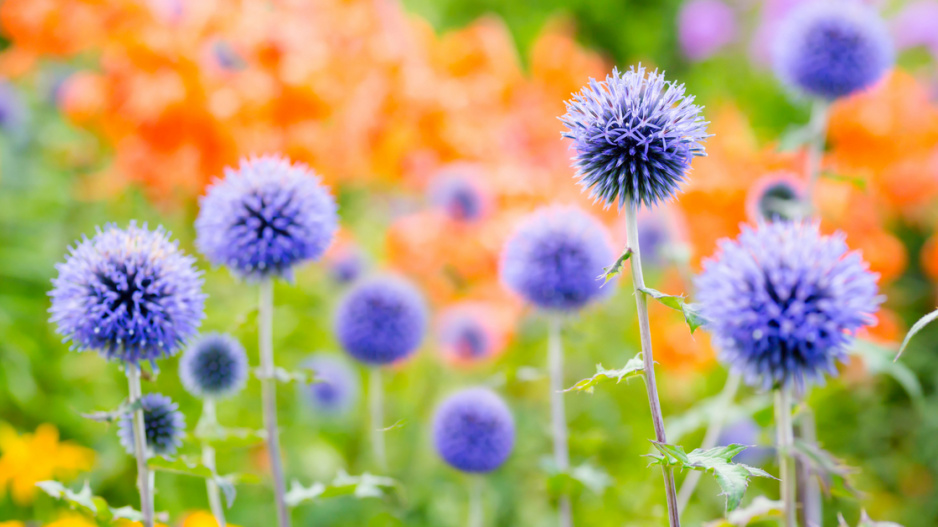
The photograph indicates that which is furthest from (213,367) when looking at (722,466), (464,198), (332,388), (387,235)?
(464,198)

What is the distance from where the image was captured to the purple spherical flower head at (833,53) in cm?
189

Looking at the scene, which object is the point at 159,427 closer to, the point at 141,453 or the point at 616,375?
the point at 141,453

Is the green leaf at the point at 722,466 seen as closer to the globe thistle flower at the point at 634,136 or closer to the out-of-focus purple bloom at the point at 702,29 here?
the globe thistle flower at the point at 634,136

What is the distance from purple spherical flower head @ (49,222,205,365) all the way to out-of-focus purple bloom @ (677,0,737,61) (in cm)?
576

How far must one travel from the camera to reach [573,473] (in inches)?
58.6

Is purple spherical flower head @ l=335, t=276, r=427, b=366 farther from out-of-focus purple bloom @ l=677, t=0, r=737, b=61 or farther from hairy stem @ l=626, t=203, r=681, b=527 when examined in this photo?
out-of-focus purple bloom @ l=677, t=0, r=737, b=61

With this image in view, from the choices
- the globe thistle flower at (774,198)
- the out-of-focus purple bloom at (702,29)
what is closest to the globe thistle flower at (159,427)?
the globe thistle flower at (774,198)

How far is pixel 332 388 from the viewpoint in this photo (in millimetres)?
2596

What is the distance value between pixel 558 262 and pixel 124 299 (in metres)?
0.98

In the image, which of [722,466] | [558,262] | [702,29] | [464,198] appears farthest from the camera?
[702,29]

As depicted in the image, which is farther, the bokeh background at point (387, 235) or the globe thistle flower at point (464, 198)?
the globe thistle flower at point (464, 198)

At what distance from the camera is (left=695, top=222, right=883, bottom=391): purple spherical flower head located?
0.93 m

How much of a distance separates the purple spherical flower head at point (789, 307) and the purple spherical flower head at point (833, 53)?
1.15 meters

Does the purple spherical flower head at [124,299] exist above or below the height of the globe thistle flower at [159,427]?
above
